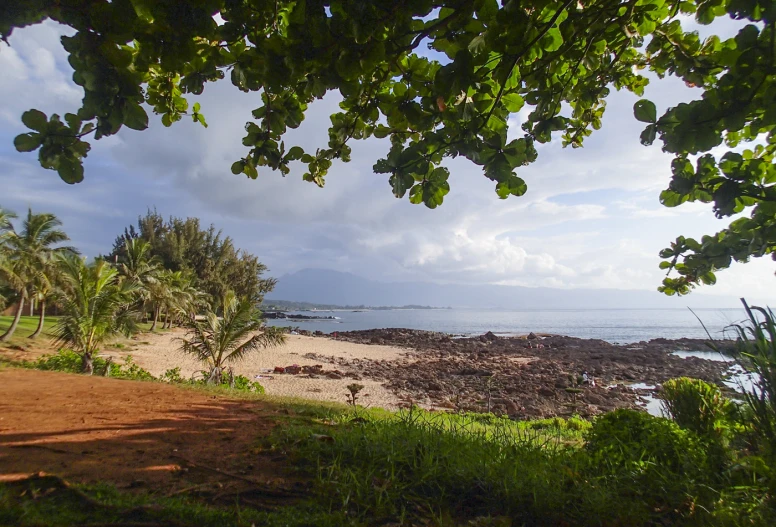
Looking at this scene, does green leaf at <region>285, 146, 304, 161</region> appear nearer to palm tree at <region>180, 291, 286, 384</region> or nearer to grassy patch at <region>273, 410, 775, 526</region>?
grassy patch at <region>273, 410, 775, 526</region>

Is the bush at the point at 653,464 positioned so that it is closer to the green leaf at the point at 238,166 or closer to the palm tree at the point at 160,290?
the green leaf at the point at 238,166

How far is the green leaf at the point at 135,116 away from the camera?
167 centimetres

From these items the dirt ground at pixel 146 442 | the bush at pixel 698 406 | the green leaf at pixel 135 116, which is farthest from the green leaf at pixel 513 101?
the bush at pixel 698 406

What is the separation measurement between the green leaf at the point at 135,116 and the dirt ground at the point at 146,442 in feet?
6.91

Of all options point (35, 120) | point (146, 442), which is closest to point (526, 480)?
point (146, 442)

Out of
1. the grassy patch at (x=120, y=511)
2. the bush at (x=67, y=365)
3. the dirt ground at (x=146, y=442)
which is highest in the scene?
the grassy patch at (x=120, y=511)

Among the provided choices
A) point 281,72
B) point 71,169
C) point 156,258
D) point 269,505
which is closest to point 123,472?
point 269,505

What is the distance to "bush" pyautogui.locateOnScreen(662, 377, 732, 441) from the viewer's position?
361 cm

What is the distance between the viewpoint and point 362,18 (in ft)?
5.02

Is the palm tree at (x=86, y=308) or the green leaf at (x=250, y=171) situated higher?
the green leaf at (x=250, y=171)

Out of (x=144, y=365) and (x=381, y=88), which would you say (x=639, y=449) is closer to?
(x=381, y=88)

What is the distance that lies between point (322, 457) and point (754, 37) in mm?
3548

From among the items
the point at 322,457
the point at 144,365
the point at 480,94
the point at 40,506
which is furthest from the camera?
the point at 144,365

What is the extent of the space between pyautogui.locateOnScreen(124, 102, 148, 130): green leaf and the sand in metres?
9.50
